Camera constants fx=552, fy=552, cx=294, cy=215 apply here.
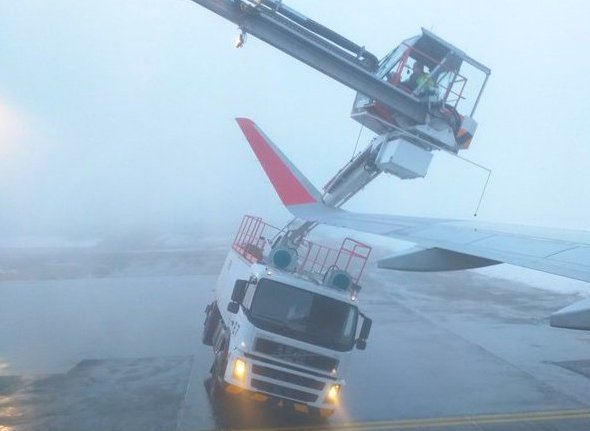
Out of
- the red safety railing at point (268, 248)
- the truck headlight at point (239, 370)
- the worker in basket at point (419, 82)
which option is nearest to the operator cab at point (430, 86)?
the worker in basket at point (419, 82)

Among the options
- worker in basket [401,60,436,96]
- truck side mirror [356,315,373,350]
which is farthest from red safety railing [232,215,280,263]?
worker in basket [401,60,436,96]

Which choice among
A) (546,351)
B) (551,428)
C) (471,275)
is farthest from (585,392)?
(471,275)

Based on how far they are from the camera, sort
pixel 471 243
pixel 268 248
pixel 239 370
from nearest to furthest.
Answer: pixel 471 243, pixel 239 370, pixel 268 248

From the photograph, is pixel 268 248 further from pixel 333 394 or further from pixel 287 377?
pixel 333 394

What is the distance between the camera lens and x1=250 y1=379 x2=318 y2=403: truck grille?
8.07 m

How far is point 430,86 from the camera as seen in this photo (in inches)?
374

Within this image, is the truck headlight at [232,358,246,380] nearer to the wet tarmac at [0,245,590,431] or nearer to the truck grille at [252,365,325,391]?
the truck grille at [252,365,325,391]

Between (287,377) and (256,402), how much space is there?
1522 mm

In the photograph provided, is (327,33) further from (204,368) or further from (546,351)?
(546,351)

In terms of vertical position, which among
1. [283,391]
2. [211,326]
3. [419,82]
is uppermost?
[419,82]

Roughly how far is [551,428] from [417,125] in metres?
5.20

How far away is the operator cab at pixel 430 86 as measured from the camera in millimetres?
9383

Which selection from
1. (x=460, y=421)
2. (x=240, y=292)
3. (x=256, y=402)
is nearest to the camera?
(x=240, y=292)

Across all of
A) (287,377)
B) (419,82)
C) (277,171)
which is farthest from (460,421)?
(277,171)
